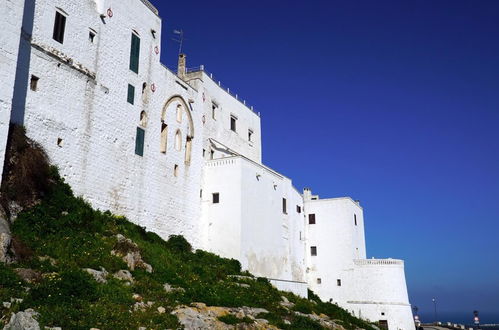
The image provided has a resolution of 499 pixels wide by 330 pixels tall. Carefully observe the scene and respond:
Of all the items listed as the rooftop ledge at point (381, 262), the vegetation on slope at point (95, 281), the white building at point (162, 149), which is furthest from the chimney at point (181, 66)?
the rooftop ledge at point (381, 262)

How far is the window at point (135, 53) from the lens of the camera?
26828 mm

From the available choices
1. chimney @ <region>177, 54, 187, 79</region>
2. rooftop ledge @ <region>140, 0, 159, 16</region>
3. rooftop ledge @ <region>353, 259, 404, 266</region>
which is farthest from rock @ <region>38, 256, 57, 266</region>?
rooftop ledge @ <region>353, 259, 404, 266</region>

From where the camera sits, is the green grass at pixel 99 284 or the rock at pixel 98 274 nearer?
the green grass at pixel 99 284

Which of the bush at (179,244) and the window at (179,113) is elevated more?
the window at (179,113)

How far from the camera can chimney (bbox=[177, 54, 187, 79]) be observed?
3488 centimetres

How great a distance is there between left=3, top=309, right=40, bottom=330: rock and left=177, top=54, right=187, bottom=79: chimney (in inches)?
988

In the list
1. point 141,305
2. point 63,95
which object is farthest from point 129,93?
point 141,305

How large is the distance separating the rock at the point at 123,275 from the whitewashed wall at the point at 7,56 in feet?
17.9

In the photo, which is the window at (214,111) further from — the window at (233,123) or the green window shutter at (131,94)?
the green window shutter at (131,94)

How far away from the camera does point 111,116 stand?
2481 cm

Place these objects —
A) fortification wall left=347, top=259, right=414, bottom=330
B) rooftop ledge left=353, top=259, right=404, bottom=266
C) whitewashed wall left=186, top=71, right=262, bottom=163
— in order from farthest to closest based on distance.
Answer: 1. rooftop ledge left=353, top=259, right=404, bottom=266
2. fortification wall left=347, top=259, right=414, bottom=330
3. whitewashed wall left=186, top=71, right=262, bottom=163

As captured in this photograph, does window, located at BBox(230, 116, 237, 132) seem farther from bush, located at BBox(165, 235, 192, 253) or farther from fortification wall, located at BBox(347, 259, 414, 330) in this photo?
fortification wall, located at BBox(347, 259, 414, 330)

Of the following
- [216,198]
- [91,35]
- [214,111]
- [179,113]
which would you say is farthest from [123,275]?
[214,111]

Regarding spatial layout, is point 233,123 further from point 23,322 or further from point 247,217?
point 23,322
